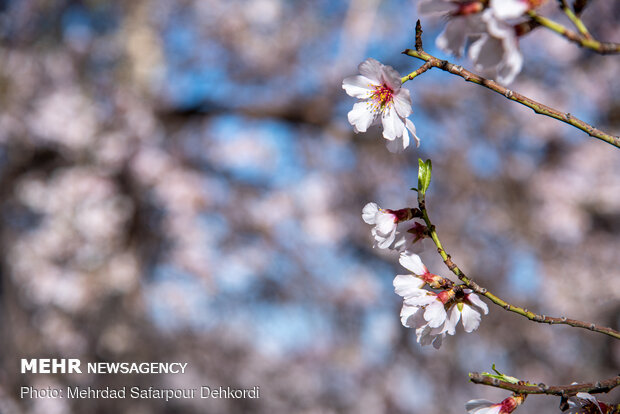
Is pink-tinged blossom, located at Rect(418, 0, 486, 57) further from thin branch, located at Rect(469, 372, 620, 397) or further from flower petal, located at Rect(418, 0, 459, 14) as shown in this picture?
thin branch, located at Rect(469, 372, 620, 397)

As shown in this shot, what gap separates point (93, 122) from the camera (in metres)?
5.19

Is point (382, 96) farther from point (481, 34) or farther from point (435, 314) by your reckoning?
point (435, 314)

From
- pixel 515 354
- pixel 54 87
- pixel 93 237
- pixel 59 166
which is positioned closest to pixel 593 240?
pixel 515 354

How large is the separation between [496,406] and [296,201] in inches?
219

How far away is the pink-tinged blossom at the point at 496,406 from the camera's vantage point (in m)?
0.87

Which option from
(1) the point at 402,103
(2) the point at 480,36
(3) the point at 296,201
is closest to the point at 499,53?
(2) the point at 480,36

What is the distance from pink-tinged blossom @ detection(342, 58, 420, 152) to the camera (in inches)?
35.7

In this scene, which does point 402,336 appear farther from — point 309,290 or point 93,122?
point 93,122

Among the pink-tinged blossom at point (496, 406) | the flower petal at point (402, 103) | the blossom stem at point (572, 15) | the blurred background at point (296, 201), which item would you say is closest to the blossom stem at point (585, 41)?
the blossom stem at point (572, 15)

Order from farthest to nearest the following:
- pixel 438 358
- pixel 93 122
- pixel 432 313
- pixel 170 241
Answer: pixel 170 241, pixel 438 358, pixel 93 122, pixel 432 313

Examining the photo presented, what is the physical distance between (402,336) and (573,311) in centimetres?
164

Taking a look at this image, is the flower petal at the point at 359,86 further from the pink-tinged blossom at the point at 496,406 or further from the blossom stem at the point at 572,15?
the pink-tinged blossom at the point at 496,406

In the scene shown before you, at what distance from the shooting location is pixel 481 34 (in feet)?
2.28

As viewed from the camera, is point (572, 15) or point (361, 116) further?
point (361, 116)
